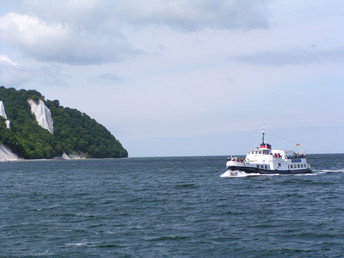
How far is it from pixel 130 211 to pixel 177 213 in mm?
4945

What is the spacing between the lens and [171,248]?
28.6 metres

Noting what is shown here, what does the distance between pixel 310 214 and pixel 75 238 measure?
857 inches

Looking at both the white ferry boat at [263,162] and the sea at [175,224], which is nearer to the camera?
the sea at [175,224]

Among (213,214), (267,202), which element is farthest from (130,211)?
(267,202)

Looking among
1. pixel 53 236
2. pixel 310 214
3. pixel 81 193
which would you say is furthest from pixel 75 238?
pixel 81 193

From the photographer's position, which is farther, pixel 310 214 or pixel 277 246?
pixel 310 214

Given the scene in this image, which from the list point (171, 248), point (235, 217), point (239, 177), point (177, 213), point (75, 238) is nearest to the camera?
point (171, 248)

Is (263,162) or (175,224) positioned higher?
(263,162)

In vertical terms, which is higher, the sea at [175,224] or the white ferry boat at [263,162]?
the white ferry boat at [263,162]

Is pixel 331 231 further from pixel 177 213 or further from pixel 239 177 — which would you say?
pixel 239 177

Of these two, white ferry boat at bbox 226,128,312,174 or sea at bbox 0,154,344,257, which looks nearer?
sea at bbox 0,154,344,257

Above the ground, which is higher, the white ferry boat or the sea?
the white ferry boat

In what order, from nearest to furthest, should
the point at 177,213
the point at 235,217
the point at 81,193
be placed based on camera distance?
the point at 235,217 → the point at 177,213 → the point at 81,193

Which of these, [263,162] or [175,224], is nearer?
[175,224]
